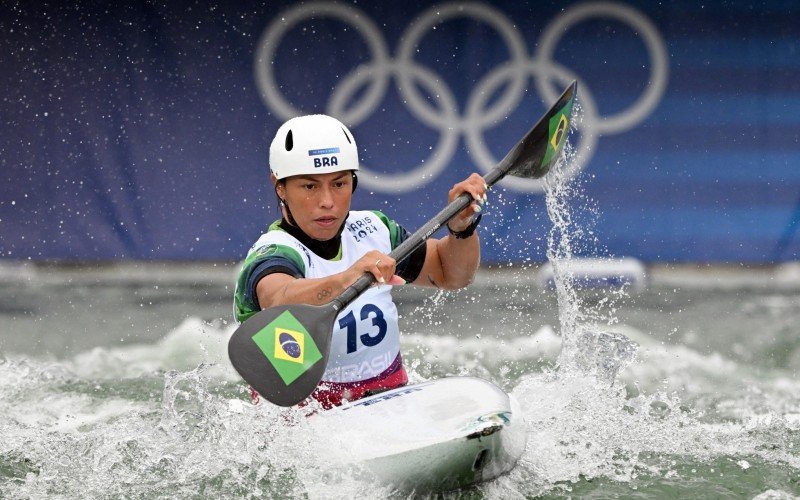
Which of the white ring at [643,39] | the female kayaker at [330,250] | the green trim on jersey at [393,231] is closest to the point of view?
the female kayaker at [330,250]

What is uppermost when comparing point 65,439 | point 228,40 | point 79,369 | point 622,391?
point 228,40

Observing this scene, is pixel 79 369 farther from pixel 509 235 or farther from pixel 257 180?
pixel 509 235

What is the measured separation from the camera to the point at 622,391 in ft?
16.2

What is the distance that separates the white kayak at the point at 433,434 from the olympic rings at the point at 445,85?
454 cm

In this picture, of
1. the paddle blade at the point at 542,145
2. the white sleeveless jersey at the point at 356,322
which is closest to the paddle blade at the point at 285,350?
the white sleeveless jersey at the point at 356,322

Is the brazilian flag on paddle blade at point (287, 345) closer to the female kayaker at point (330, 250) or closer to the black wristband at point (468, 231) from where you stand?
the female kayaker at point (330, 250)

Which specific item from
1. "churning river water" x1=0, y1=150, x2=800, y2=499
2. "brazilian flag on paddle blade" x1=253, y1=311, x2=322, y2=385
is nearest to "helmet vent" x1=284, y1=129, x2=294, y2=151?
"brazilian flag on paddle blade" x1=253, y1=311, x2=322, y2=385

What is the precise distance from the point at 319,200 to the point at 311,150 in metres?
0.18

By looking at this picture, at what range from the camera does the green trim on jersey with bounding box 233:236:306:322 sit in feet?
13.9

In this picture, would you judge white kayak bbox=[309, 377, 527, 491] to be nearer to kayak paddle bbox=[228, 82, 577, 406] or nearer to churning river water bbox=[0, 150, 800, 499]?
churning river water bbox=[0, 150, 800, 499]

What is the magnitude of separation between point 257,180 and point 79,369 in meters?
2.40

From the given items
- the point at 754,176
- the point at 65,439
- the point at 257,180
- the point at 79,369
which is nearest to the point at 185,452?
the point at 65,439

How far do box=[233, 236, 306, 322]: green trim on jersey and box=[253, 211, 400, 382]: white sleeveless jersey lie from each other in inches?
1.0

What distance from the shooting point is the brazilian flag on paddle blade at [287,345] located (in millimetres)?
3980
